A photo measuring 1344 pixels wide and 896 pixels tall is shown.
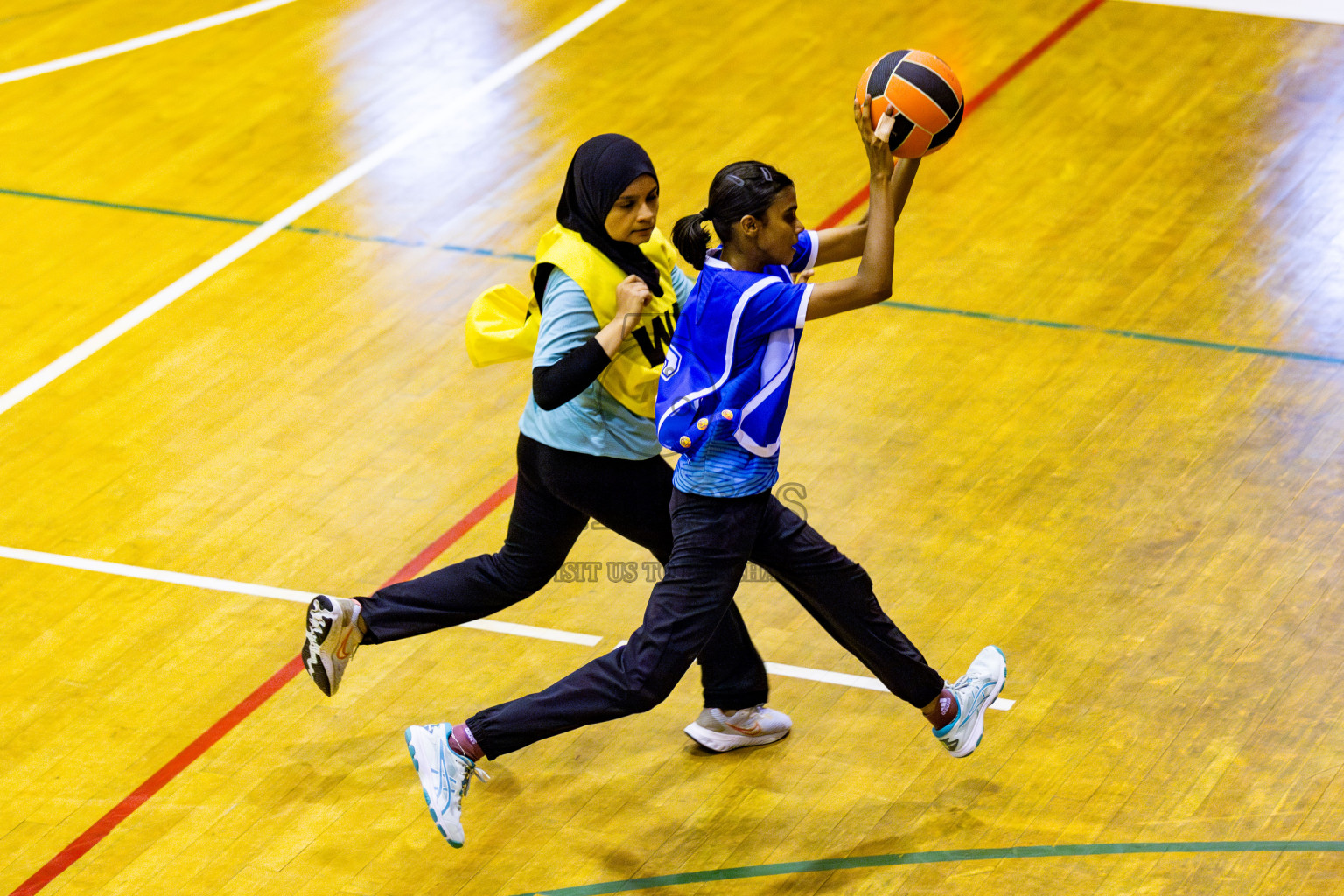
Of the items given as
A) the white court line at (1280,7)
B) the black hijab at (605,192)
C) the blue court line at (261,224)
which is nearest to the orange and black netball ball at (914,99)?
the black hijab at (605,192)

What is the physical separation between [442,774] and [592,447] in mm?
1034

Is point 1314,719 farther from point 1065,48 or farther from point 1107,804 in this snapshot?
point 1065,48

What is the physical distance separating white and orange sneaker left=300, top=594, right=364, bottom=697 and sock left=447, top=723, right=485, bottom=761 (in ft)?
2.02

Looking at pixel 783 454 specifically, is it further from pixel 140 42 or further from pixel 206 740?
pixel 140 42

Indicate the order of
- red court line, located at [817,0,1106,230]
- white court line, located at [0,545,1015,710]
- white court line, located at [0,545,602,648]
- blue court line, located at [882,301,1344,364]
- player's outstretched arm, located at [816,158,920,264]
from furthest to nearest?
red court line, located at [817,0,1106,230] < blue court line, located at [882,301,1344,364] < white court line, located at [0,545,602,648] < white court line, located at [0,545,1015,710] < player's outstretched arm, located at [816,158,920,264]

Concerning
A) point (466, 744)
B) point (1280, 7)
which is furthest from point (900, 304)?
point (1280, 7)

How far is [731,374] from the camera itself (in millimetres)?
4871

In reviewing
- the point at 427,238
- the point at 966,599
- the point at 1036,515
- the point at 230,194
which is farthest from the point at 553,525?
the point at 230,194

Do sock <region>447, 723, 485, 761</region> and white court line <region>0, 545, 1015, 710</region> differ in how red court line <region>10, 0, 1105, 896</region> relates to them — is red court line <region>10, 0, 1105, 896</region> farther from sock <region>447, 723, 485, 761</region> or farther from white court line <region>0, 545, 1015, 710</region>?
sock <region>447, 723, 485, 761</region>

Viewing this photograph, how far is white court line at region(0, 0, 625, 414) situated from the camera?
8203 millimetres

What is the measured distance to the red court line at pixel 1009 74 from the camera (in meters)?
9.30

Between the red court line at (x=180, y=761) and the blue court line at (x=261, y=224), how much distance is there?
2.62m

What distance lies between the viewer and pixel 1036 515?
686 centimetres

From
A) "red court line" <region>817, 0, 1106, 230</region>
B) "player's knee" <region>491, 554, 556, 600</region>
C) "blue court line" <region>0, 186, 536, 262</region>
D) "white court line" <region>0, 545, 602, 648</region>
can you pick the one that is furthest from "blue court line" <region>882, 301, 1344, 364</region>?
"player's knee" <region>491, 554, 556, 600</region>
